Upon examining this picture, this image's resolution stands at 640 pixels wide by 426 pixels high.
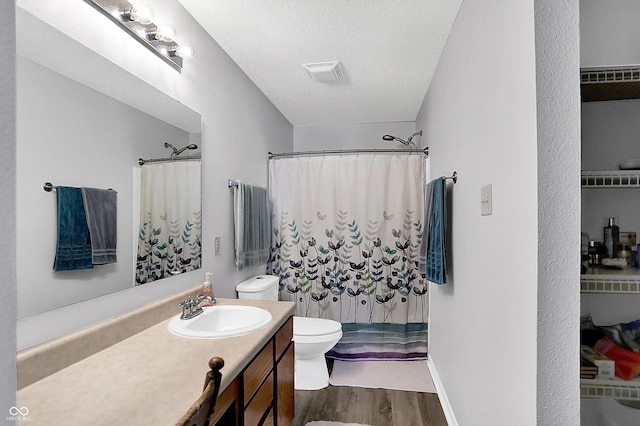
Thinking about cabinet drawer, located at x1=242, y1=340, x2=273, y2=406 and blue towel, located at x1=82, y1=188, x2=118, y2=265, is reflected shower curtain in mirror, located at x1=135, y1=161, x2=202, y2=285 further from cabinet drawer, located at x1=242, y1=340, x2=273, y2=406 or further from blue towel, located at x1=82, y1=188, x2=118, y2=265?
cabinet drawer, located at x1=242, y1=340, x2=273, y2=406

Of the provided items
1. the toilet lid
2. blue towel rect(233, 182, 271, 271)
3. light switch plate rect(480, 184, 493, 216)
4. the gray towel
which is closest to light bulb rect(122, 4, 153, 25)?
blue towel rect(233, 182, 271, 271)

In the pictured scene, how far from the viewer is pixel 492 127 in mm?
1263

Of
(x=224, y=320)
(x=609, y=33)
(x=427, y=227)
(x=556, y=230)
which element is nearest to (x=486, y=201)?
(x=556, y=230)

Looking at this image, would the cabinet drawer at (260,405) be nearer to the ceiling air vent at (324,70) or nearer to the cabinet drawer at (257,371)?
the cabinet drawer at (257,371)

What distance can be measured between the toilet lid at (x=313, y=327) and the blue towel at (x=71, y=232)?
1.50 meters

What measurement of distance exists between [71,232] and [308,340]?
1.59 m

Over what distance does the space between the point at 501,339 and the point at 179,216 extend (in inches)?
59.1

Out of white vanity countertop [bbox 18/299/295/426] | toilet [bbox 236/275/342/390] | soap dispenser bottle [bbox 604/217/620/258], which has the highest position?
soap dispenser bottle [bbox 604/217/620/258]

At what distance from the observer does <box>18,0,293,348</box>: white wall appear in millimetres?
1092

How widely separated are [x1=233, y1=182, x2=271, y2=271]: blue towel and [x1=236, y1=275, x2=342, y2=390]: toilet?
0.57 ft

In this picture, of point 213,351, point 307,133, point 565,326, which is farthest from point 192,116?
point 307,133

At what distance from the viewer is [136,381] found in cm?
93

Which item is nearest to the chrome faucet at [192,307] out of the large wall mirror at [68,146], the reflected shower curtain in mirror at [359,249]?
the large wall mirror at [68,146]

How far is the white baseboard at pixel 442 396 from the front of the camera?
6.14 feet
